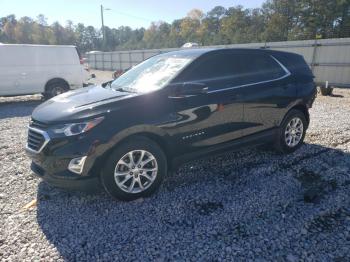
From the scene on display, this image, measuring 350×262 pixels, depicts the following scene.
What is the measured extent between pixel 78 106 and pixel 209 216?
1915mm

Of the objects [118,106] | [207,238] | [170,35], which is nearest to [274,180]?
[207,238]

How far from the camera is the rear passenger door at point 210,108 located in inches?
145

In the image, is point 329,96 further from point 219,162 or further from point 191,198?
point 191,198

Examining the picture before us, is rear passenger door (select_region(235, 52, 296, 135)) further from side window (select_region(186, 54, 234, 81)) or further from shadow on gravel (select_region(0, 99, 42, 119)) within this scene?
shadow on gravel (select_region(0, 99, 42, 119))

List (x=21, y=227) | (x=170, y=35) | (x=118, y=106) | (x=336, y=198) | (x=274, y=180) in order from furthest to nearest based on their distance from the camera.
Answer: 1. (x=170, y=35)
2. (x=274, y=180)
3. (x=336, y=198)
4. (x=118, y=106)
5. (x=21, y=227)

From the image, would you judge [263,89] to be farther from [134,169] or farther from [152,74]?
[134,169]

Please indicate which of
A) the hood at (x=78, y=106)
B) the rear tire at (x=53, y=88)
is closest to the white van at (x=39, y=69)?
the rear tire at (x=53, y=88)

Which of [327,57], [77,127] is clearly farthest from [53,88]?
[327,57]

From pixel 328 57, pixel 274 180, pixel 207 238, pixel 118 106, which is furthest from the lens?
pixel 328 57

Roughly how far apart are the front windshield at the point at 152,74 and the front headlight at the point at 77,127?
0.78 metres

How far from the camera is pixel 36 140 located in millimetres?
3359

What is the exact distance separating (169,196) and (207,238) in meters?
0.90

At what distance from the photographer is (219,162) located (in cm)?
464

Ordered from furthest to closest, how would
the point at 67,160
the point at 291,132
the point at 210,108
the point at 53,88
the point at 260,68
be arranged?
the point at 53,88
the point at 291,132
the point at 260,68
the point at 210,108
the point at 67,160
